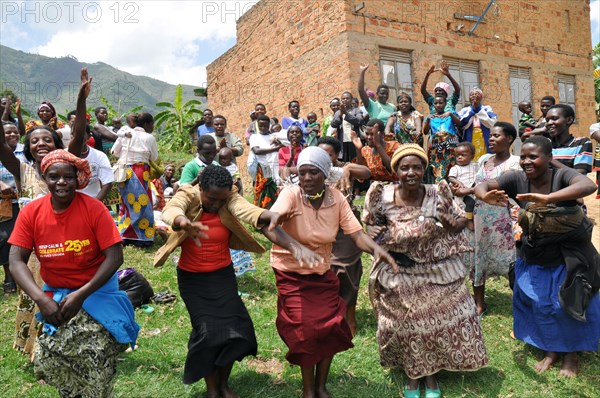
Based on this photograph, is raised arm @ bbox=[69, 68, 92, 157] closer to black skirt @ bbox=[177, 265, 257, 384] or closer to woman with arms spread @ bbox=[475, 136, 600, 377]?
black skirt @ bbox=[177, 265, 257, 384]

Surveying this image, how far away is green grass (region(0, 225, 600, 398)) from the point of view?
3.70 metres

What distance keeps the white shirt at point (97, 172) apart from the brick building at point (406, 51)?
23.9ft

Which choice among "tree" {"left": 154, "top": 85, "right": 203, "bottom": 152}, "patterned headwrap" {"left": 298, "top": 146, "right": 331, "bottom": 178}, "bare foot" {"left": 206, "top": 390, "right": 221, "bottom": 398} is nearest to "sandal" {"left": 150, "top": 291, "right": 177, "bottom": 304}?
"bare foot" {"left": 206, "top": 390, "right": 221, "bottom": 398}

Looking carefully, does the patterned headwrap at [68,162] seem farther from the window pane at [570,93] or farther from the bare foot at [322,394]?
the window pane at [570,93]

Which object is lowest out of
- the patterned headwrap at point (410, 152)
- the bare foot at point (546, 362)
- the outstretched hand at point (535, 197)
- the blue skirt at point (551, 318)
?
the bare foot at point (546, 362)

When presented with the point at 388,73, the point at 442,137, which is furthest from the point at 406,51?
the point at 442,137

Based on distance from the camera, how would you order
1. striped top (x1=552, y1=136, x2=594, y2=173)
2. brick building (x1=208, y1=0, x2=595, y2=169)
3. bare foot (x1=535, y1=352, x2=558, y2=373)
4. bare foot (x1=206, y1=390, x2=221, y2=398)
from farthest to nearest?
brick building (x1=208, y1=0, x2=595, y2=169) < striped top (x1=552, y1=136, x2=594, y2=173) < bare foot (x1=535, y1=352, x2=558, y2=373) < bare foot (x1=206, y1=390, x2=221, y2=398)

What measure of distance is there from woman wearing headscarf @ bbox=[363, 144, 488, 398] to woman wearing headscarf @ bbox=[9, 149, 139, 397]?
1.99 metres

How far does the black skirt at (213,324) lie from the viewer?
3.32 m

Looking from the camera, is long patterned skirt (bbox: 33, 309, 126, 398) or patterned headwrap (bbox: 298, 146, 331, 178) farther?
patterned headwrap (bbox: 298, 146, 331, 178)

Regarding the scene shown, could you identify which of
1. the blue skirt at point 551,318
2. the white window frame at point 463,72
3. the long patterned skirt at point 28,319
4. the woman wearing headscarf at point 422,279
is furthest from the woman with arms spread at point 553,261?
the white window frame at point 463,72

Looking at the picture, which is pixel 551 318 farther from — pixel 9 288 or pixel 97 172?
pixel 9 288

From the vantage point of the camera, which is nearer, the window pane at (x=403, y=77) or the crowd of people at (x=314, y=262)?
the crowd of people at (x=314, y=262)

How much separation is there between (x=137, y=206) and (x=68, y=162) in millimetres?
4452
